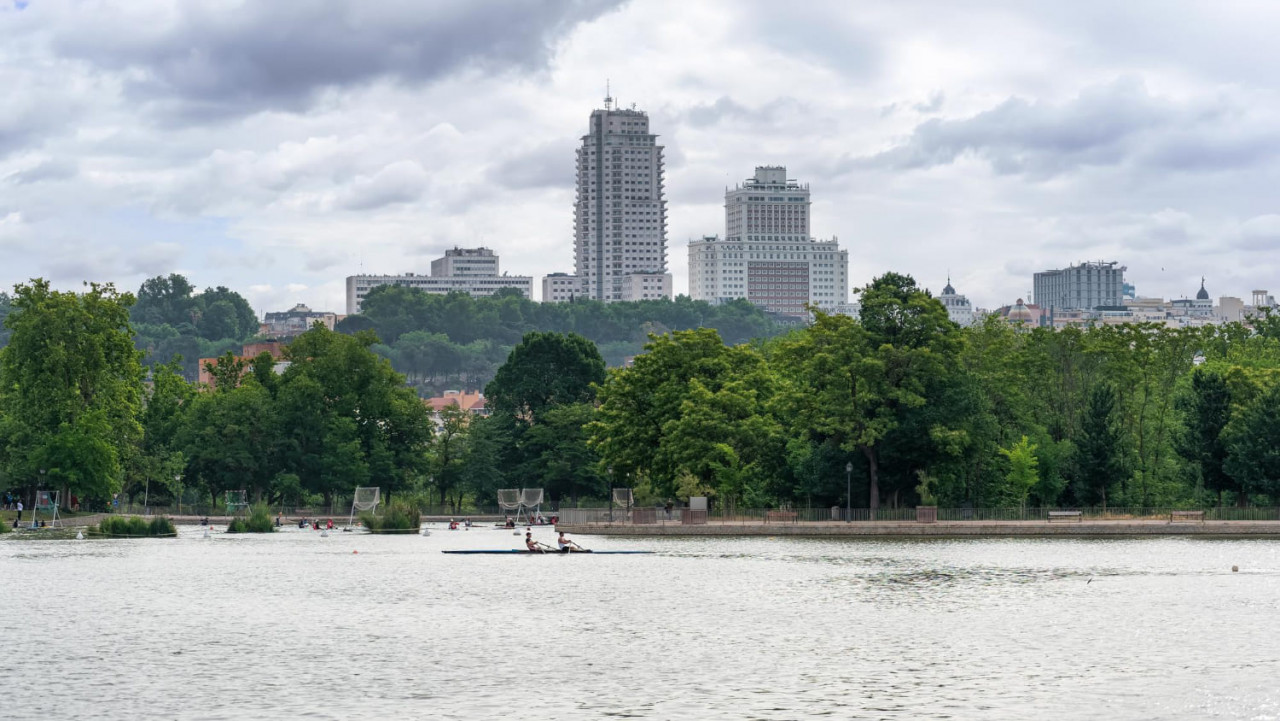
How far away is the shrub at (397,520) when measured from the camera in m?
105

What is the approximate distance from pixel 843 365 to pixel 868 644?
170ft

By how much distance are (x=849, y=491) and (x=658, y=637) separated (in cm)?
4716

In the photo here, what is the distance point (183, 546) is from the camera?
87.4 meters

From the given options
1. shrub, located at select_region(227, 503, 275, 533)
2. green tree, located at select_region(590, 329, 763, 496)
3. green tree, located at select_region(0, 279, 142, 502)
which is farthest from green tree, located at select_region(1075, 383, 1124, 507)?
green tree, located at select_region(0, 279, 142, 502)

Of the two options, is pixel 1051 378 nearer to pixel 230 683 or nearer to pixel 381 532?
pixel 381 532

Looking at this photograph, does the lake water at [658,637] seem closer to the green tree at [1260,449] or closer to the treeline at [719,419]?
the green tree at [1260,449]

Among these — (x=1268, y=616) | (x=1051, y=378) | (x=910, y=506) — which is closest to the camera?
(x=1268, y=616)

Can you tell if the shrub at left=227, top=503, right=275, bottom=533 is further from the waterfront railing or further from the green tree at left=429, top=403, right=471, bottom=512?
the waterfront railing

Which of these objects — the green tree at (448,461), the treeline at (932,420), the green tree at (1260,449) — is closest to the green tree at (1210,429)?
the treeline at (932,420)

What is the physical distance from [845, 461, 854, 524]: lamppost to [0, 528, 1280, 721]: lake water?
49.7 feet

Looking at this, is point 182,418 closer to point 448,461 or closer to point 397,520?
point 448,461

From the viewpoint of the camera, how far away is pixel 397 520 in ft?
345

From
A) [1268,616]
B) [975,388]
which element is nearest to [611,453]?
[975,388]

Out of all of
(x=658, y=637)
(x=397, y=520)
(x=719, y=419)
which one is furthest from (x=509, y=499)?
(x=658, y=637)
